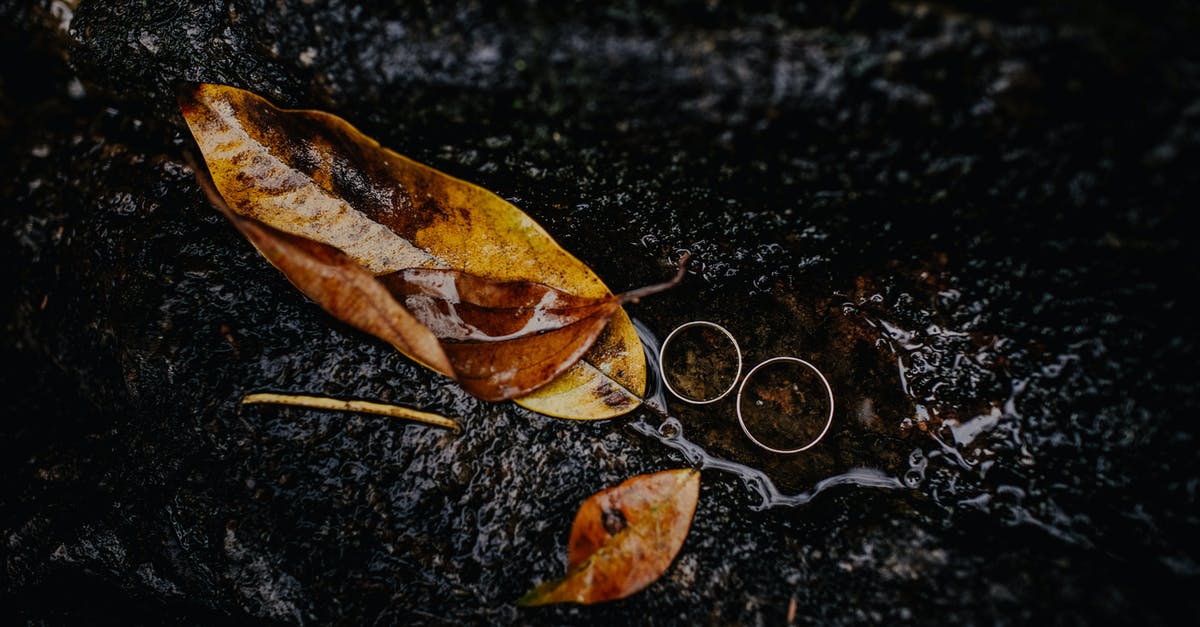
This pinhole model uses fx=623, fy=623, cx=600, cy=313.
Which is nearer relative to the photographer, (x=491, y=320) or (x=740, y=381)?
(x=491, y=320)

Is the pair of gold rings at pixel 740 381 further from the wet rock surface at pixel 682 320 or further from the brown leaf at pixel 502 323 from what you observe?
the brown leaf at pixel 502 323

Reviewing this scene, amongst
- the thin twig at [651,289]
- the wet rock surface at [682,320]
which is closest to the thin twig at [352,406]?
the wet rock surface at [682,320]

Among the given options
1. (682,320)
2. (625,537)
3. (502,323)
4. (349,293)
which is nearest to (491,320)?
(502,323)

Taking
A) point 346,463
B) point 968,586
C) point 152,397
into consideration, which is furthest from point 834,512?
point 152,397

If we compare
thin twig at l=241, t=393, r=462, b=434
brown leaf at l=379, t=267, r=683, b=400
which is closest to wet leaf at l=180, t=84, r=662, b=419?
brown leaf at l=379, t=267, r=683, b=400

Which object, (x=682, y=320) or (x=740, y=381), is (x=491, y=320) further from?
(x=740, y=381)

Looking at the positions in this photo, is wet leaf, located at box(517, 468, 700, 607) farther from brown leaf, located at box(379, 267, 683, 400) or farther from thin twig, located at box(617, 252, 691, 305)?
thin twig, located at box(617, 252, 691, 305)
